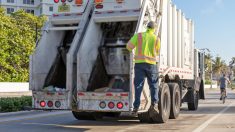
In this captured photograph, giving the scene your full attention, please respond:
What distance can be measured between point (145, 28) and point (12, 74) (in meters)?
38.5

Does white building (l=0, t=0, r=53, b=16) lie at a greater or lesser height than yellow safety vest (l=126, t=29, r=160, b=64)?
greater

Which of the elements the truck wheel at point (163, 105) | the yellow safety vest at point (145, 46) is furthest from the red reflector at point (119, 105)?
the truck wheel at point (163, 105)

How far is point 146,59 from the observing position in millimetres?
9430

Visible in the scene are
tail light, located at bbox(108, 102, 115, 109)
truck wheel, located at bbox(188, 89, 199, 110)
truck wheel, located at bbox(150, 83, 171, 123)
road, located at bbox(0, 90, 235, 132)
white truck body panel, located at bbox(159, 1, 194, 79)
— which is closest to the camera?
tail light, located at bbox(108, 102, 115, 109)

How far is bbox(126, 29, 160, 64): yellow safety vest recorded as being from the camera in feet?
30.5

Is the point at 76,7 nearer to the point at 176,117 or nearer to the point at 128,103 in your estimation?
the point at 128,103

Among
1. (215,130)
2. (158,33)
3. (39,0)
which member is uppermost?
(39,0)

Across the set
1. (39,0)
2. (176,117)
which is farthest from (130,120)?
(39,0)

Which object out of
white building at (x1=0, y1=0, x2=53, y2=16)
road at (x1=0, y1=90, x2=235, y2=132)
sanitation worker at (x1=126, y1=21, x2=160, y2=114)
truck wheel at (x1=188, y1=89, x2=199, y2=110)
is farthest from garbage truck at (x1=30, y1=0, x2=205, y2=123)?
white building at (x1=0, y1=0, x2=53, y2=16)

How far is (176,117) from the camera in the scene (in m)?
12.3

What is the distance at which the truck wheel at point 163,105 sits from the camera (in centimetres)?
1062

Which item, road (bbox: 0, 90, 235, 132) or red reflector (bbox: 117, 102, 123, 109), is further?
road (bbox: 0, 90, 235, 132)

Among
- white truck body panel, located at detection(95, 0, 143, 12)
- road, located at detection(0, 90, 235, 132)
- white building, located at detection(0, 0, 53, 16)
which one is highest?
white building, located at detection(0, 0, 53, 16)

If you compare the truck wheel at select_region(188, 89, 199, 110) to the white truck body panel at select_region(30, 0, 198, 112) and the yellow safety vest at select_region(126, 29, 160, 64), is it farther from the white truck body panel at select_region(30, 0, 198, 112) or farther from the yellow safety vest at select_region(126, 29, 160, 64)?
the yellow safety vest at select_region(126, 29, 160, 64)
